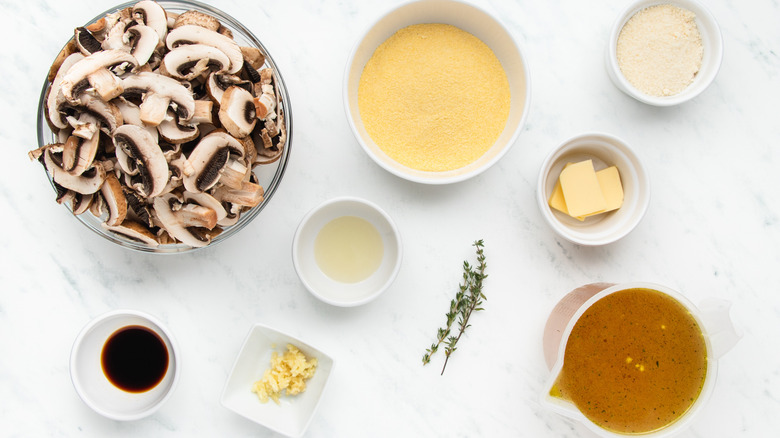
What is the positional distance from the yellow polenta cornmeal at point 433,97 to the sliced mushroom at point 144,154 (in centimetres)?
52

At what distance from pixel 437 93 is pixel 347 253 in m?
0.48

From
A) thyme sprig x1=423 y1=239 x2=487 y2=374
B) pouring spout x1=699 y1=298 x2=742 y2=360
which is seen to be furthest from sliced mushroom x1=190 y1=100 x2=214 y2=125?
pouring spout x1=699 y1=298 x2=742 y2=360

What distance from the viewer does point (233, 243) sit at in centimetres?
151

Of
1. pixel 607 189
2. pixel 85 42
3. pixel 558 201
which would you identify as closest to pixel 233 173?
pixel 85 42

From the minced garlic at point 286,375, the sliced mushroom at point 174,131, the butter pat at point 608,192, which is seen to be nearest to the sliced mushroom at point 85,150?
the sliced mushroom at point 174,131

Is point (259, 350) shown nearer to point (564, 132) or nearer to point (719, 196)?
point (564, 132)

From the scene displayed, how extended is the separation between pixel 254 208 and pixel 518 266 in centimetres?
72

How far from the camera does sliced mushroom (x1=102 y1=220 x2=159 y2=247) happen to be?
46.8 inches

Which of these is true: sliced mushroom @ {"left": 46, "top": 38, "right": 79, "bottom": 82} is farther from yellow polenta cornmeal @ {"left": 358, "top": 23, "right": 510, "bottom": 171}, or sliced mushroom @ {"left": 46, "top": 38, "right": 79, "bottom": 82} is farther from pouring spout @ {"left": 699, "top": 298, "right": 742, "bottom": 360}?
pouring spout @ {"left": 699, "top": 298, "right": 742, "bottom": 360}

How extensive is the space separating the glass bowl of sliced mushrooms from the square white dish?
349 mm

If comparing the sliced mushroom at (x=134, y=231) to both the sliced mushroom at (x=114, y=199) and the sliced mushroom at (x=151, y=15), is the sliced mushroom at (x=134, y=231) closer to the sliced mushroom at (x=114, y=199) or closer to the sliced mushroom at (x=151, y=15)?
the sliced mushroom at (x=114, y=199)

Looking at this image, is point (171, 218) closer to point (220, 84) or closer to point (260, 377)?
point (220, 84)

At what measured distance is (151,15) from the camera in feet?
3.86

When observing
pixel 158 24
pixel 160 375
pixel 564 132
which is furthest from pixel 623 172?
pixel 160 375
